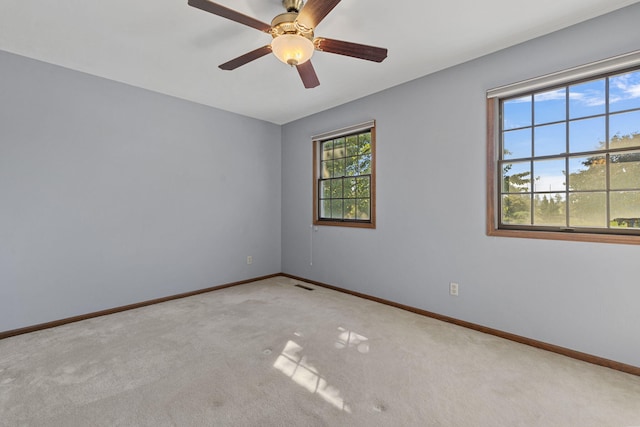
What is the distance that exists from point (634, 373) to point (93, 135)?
206 inches

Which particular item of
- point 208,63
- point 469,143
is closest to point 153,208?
point 208,63

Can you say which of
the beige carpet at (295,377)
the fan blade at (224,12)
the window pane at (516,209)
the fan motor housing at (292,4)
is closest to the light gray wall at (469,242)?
the window pane at (516,209)

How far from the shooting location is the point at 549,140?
2518mm

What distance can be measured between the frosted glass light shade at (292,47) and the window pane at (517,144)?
202 centimetres

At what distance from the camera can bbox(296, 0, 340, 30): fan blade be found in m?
1.67

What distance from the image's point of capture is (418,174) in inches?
128

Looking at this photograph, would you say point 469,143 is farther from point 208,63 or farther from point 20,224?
point 20,224

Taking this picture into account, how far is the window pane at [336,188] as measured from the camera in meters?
4.28

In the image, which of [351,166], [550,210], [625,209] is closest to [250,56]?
[351,166]

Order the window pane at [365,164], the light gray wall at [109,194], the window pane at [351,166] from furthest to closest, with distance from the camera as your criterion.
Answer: the window pane at [351,166]
the window pane at [365,164]
the light gray wall at [109,194]

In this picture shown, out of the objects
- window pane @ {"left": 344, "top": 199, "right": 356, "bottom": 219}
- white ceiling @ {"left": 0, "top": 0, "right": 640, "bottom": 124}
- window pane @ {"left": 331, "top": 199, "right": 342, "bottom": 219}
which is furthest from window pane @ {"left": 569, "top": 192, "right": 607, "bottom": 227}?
window pane @ {"left": 331, "top": 199, "right": 342, "bottom": 219}

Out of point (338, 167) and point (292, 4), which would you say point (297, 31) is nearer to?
point (292, 4)

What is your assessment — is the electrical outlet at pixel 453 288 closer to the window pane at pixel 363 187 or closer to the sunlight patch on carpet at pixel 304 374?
the window pane at pixel 363 187

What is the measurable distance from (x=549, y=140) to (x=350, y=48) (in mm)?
1905
